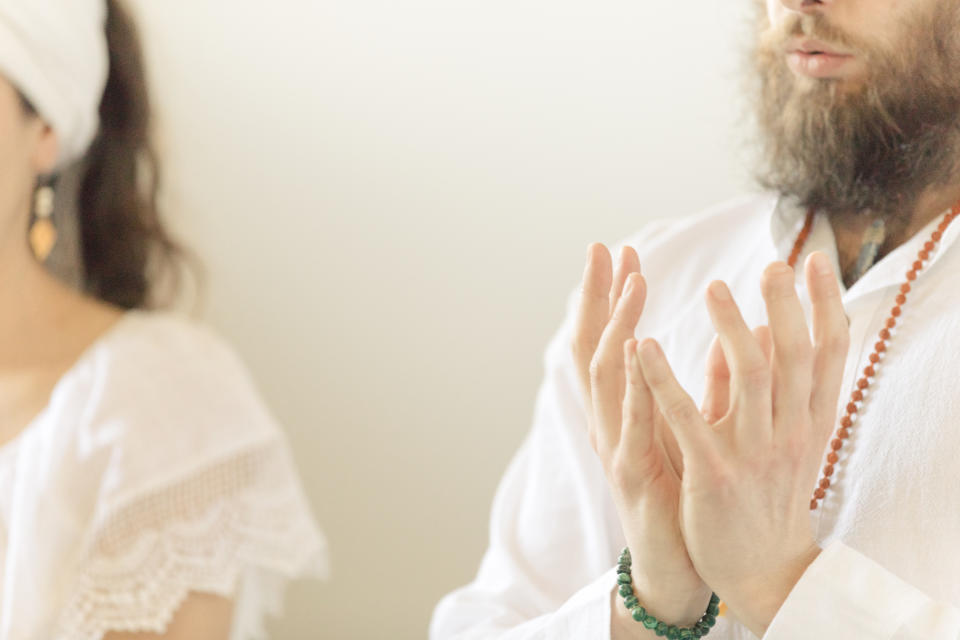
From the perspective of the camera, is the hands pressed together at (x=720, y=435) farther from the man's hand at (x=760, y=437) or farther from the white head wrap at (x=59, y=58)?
the white head wrap at (x=59, y=58)

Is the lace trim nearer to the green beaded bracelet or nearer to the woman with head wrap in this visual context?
the woman with head wrap

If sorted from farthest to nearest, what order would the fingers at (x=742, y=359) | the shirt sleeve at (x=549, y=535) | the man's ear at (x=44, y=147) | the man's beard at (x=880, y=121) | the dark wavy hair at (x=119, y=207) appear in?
the dark wavy hair at (x=119, y=207), the man's ear at (x=44, y=147), the shirt sleeve at (x=549, y=535), the man's beard at (x=880, y=121), the fingers at (x=742, y=359)

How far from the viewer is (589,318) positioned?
840 millimetres

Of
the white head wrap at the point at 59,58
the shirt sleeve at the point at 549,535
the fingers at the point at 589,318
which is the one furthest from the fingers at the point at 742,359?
the white head wrap at the point at 59,58

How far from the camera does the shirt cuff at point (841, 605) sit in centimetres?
77

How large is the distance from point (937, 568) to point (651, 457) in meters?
0.23

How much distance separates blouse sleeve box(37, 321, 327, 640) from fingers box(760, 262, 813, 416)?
2.57ft

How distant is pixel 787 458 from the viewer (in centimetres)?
75

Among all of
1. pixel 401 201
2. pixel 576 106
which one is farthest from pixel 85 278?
pixel 576 106

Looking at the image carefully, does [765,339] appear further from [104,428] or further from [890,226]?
[104,428]

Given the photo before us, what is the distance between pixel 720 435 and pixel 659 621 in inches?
6.6

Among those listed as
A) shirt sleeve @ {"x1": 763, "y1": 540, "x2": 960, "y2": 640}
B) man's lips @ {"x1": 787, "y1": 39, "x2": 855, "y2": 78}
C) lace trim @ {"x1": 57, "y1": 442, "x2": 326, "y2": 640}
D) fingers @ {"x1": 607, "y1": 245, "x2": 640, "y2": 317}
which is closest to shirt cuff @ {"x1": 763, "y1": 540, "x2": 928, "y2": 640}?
shirt sleeve @ {"x1": 763, "y1": 540, "x2": 960, "y2": 640}

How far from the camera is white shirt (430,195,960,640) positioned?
77 centimetres

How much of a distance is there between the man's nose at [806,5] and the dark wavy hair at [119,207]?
2.96 feet
